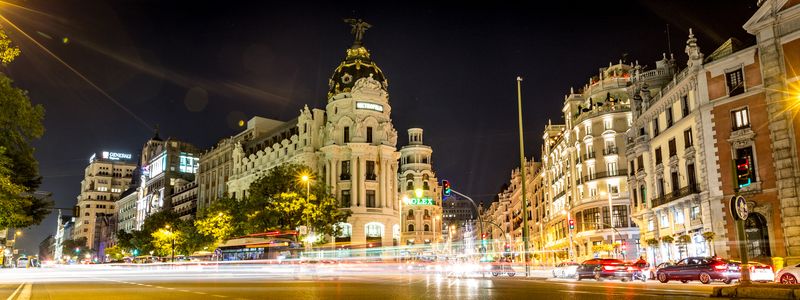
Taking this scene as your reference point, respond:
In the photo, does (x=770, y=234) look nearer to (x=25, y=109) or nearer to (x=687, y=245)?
(x=687, y=245)

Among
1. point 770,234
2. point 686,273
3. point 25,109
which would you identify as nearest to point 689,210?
point 770,234

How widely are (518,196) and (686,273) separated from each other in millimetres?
96565

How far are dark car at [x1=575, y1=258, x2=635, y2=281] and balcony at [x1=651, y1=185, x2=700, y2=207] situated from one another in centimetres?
1592

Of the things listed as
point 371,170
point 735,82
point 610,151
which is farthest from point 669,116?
point 371,170

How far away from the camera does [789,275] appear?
25.0 metres

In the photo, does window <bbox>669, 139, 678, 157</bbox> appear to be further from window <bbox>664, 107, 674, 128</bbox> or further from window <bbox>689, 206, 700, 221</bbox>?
window <bbox>689, 206, 700, 221</bbox>

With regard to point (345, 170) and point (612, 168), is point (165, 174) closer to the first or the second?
point (345, 170)

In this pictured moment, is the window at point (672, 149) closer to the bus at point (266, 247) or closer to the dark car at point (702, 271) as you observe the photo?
the dark car at point (702, 271)

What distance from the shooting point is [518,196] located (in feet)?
410

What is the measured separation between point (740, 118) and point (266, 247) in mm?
37538

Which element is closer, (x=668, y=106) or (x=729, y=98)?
(x=729, y=98)

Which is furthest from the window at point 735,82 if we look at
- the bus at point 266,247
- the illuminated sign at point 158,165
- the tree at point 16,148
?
the illuminated sign at point 158,165

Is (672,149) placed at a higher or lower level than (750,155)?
higher

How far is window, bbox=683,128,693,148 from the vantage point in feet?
150
